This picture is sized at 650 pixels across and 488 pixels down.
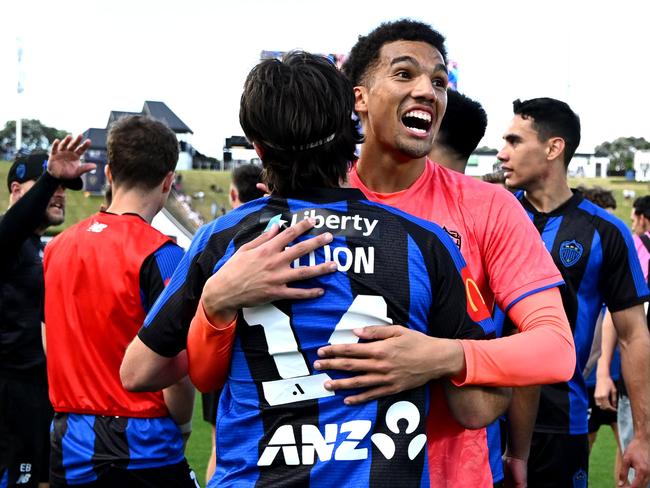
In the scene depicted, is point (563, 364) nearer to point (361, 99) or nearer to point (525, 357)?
point (525, 357)

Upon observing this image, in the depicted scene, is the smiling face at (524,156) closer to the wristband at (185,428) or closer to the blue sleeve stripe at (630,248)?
the blue sleeve stripe at (630,248)

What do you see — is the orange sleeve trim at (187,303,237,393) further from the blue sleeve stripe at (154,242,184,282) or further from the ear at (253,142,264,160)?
the blue sleeve stripe at (154,242,184,282)

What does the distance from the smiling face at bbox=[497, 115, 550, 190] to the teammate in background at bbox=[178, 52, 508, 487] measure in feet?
8.32

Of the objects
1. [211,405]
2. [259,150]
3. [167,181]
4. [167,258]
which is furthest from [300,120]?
[211,405]

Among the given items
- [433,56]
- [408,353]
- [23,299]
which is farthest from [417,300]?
[23,299]

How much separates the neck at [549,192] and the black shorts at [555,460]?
1204 millimetres

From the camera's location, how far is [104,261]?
11.4 ft

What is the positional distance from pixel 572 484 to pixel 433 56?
2.50 metres

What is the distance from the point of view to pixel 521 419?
2.87 metres

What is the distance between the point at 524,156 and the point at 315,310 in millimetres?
2913

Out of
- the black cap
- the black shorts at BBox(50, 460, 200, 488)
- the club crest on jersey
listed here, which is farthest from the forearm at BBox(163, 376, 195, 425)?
the black cap

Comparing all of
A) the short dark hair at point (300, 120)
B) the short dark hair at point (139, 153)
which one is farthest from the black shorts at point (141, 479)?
the short dark hair at point (300, 120)

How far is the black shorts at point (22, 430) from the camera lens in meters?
4.95

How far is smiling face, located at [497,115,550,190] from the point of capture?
14.6ft
